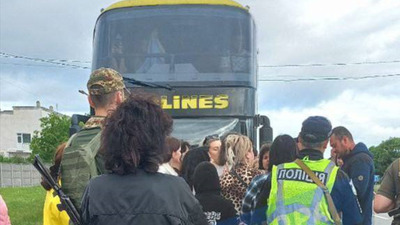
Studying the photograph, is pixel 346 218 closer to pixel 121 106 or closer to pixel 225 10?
pixel 121 106

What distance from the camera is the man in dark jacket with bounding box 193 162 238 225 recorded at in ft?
15.1

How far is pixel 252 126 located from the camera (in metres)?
8.81

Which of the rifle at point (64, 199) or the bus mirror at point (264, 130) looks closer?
the rifle at point (64, 199)

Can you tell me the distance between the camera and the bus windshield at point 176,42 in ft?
28.9

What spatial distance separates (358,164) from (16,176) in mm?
42695

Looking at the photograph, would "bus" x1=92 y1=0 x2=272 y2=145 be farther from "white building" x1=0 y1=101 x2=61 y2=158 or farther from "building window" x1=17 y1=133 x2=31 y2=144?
"building window" x1=17 y1=133 x2=31 y2=144

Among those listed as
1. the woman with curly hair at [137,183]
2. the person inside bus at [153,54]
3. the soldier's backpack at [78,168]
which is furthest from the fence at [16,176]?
the woman with curly hair at [137,183]

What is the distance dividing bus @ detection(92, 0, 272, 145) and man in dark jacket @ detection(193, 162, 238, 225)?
3.78 m

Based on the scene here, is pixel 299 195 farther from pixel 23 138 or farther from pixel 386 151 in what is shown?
pixel 386 151

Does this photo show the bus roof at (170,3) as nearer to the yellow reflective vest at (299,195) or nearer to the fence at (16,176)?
the yellow reflective vest at (299,195)

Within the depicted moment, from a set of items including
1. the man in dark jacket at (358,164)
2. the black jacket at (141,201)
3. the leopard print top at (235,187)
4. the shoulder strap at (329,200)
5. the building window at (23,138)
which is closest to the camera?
the black jacket at (141,201)

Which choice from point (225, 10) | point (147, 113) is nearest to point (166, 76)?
point (225, 10)

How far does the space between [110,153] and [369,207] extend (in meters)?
3.59

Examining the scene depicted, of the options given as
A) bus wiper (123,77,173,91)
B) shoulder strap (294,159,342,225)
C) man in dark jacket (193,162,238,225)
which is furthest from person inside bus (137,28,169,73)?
shoulder strap (294,159,342,225)
